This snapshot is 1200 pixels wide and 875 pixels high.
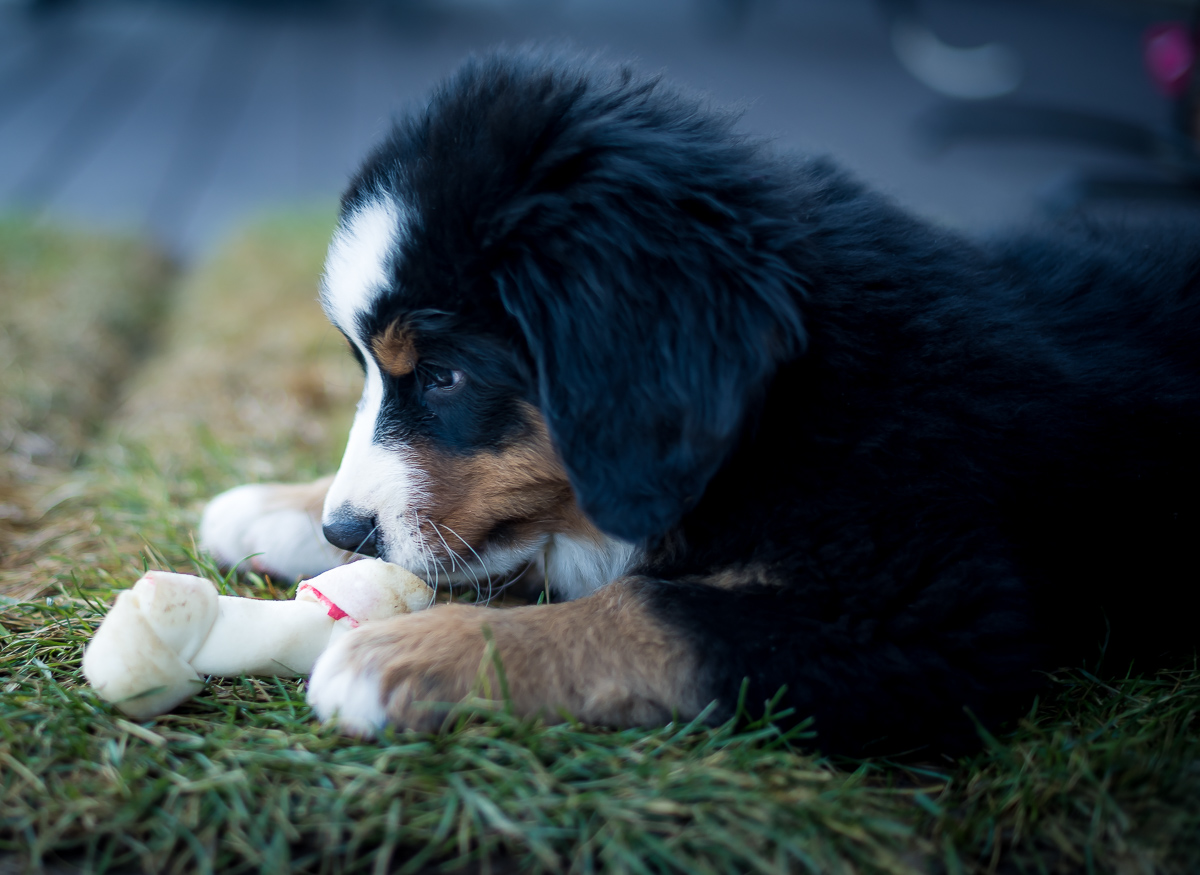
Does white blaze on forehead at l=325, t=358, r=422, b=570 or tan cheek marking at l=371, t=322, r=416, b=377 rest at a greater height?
tan cheek marking at l=371, t=322, r=416, b=377

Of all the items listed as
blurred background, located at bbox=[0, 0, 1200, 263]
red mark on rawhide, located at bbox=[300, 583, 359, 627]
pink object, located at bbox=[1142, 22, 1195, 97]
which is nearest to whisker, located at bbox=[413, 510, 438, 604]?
red mark on rawhide, located at bbox=[300, 583, 359, 627]

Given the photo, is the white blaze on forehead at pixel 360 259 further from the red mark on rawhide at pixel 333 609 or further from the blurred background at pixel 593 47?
the blurred background at pixel 593 47

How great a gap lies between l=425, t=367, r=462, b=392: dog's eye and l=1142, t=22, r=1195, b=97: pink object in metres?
6.01

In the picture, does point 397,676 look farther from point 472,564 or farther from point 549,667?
point 472,564

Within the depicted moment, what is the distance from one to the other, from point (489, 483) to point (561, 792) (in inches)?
27.9

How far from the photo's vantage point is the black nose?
2.14 metres

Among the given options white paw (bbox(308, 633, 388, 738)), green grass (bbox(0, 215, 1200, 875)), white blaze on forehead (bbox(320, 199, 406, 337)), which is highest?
white blaze on forehead (bbox(320, 199, 406, 337))

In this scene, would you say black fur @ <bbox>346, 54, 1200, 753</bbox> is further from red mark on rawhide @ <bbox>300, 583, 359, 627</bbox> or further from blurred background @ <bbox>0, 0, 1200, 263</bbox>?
blurred background @ <bbox>0, 0, 1200, 263</bbox>

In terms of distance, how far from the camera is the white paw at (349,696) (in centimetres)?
181

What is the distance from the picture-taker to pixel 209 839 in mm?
1605

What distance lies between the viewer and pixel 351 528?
2.14m

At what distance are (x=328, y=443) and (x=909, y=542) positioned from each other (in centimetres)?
258

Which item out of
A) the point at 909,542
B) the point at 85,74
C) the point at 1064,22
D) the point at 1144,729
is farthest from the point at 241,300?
the point at 1064,22

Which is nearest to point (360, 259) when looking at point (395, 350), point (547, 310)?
point (395, 350)
